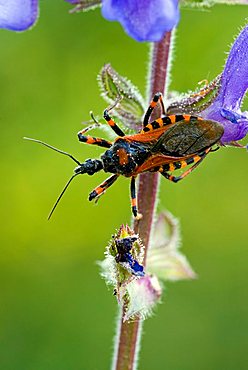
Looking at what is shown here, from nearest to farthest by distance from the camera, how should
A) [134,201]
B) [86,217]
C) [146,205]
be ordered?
1. [134,201]
2. [146,205]
3. [86,217]

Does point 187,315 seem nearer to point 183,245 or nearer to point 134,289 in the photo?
point 183,245

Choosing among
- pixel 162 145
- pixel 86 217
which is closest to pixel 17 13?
pixel 162 145

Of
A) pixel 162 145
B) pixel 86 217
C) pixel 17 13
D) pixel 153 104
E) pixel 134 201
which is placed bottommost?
pixel 134 201

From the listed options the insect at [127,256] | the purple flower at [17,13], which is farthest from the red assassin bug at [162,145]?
the purple flower at [17,13]

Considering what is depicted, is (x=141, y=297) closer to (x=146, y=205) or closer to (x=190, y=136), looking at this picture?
(x=146, y=205)

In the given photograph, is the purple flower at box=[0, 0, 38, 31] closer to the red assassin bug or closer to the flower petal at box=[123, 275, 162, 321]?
the red assassin bug

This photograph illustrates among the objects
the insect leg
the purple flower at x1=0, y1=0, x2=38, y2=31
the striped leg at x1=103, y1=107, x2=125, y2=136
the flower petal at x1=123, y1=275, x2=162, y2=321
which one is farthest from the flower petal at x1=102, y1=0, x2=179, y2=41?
the flower petal at x1=123, y1=275, x2=162, y2=321

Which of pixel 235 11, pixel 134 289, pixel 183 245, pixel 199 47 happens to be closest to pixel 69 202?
pixel 183 245

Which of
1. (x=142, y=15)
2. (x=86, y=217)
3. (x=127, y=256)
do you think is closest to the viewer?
(x=142, y=15)

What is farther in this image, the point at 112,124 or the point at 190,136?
the point at 112,124
